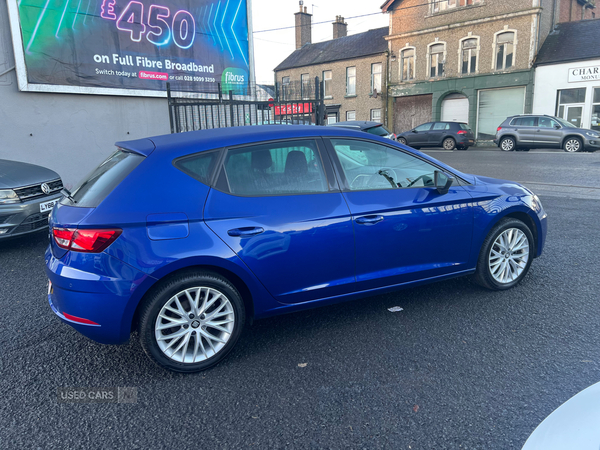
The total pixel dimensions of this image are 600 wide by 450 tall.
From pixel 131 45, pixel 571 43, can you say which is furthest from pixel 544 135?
pixel 131 45

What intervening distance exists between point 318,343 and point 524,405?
140 cm

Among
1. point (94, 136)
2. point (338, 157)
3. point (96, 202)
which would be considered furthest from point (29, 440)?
point (94, 136)

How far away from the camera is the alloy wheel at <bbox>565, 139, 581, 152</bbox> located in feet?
65.3

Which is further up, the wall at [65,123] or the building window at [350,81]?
the building window at [350,81]

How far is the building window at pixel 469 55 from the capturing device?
29469mm

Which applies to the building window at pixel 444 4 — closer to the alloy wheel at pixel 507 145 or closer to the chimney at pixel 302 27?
the alloy wheel at pixel 507 145

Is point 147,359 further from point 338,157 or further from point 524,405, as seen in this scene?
point 524,405

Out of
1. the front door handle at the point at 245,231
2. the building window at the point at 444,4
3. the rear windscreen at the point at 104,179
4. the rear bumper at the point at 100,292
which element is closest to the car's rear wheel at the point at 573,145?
the building window at the point at 444,4

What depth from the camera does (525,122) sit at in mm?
21500

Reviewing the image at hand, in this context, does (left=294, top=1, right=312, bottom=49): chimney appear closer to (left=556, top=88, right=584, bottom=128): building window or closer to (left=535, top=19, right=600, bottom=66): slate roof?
(left=535, top=19, right=600, bottom=66): slate roof

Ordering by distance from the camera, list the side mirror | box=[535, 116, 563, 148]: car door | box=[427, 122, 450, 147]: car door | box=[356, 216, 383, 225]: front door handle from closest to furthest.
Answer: box=[356, 216, 383, 225]: front door handle
the side mirror
box=[535, 116, 563, 148]: car door
box=[427, 122, 450, 147]: car door

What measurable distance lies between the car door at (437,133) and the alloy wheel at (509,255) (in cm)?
2117

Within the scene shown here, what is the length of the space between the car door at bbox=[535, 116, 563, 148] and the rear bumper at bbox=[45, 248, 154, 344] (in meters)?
21.7

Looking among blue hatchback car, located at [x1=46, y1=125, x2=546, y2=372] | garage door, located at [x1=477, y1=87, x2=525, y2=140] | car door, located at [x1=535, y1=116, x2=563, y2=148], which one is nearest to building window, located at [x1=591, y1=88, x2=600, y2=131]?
garage door, located at [x1=477, y1=87, x2=525, y2=140]
